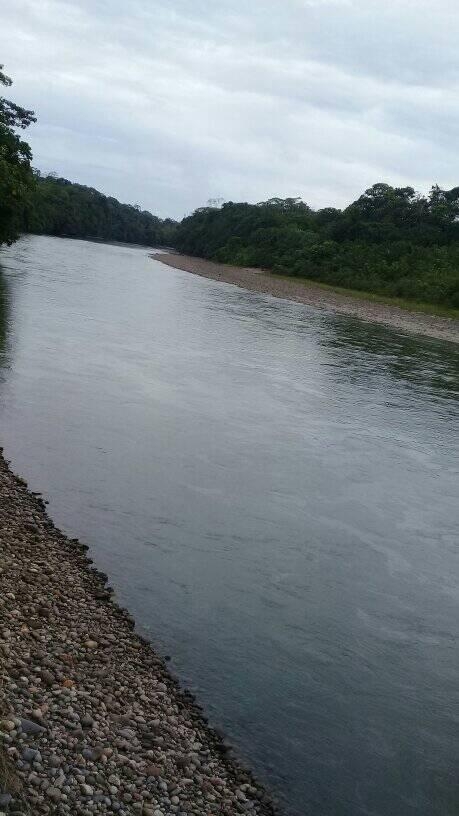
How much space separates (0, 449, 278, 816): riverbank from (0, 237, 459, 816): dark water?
45cm

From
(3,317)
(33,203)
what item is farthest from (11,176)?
→ (33,203)

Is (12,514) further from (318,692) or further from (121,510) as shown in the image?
(318,692)

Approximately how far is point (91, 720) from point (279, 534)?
6.51 metres

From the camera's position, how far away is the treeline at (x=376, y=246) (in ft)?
243

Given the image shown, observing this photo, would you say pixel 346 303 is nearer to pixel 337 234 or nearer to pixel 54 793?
pixel 337 234

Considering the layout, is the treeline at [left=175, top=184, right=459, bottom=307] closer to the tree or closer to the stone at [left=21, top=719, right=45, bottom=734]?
the tree

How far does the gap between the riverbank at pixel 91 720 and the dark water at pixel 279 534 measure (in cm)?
45

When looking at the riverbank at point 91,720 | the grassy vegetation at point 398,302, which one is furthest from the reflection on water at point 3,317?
the grassy vegetation at point 398,302

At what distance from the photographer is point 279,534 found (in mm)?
13125

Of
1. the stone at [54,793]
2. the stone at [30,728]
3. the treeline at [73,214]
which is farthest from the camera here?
the treeline at [73,214]

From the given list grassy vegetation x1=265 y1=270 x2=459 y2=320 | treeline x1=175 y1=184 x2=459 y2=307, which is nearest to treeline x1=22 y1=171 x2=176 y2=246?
treeline x1=175 y1=184 x2=459 y2=307

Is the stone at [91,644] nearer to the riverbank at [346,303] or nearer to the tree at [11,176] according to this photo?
the tree at [11,176]

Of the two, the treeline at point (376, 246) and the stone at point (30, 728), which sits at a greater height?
the treeline at point (376, 246)

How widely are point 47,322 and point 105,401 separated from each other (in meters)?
12.2
